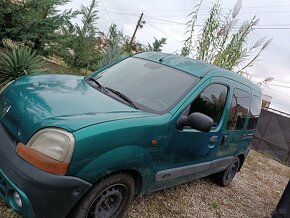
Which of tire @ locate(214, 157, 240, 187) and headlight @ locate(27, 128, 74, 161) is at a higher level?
headlight @ locate(27, 128, 74, 161)

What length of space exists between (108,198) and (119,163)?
467 millimetres

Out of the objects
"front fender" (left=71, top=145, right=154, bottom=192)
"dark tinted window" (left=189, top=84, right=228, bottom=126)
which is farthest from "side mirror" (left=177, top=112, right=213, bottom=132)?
"front fender" (left=71, top=145, right=154, bottom=192)

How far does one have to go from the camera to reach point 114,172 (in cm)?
265

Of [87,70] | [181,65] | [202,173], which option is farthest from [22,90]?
[87,70]

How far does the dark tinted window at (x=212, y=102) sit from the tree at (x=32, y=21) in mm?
4298

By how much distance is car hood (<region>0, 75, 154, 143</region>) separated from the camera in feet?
8.00

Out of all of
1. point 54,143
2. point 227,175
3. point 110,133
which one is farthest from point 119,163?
point 227,175

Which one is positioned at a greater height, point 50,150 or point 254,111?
point 254,111

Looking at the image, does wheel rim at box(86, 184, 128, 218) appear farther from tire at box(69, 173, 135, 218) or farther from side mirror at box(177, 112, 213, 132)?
side mirror at box(177, 112, 213, 132)

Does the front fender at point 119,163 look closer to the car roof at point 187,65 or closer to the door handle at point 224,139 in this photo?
the car roof at point 187,65

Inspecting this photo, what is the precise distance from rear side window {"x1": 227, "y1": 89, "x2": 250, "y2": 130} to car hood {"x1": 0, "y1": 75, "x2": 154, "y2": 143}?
6.20 feet

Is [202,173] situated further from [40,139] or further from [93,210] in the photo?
[40,139]

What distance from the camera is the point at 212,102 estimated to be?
12.7 ft

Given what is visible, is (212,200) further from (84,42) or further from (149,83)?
(84,42)
